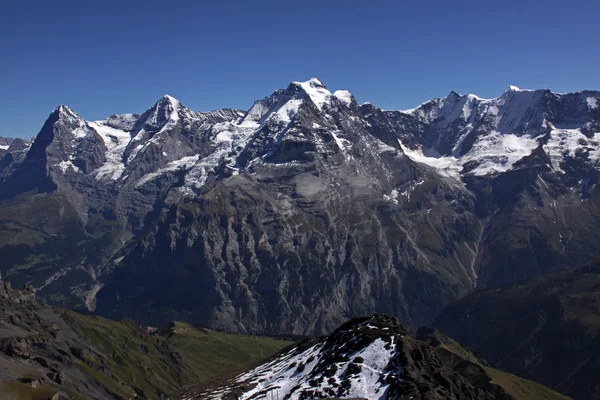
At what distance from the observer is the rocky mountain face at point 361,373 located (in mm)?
133375

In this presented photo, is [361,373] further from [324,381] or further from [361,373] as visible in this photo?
[324,381]

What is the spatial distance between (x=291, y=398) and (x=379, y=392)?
21.1 m

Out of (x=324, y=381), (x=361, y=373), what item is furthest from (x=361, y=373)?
(x=324, y=381)

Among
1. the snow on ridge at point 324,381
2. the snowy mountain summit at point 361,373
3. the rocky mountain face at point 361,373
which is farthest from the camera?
the snow on ridge at point 324,381

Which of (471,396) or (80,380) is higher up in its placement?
(471,396)

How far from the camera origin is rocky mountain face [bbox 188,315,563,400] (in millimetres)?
133375

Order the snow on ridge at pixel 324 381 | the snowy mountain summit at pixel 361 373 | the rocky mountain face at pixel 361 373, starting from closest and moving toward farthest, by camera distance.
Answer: the snowy mountain summit at pixel 361 373 < the rocky mountain face at pixel 361 373 < the snow on ridge at pixel 324 381

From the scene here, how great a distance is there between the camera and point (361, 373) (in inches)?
5561

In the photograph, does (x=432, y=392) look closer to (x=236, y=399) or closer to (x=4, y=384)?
(x=236, y=399)

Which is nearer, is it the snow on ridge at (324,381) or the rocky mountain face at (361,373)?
the rocky mountain face at (361,373)

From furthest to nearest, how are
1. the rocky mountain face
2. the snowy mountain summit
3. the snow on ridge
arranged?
the snow on ridge
the rocky mountain face
the snowy mountain summit

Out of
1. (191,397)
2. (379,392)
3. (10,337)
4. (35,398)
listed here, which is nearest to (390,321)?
(379,392)

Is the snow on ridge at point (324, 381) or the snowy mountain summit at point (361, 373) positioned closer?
the snowy mountain summit at point (361, 373)

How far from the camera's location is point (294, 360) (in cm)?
18125
